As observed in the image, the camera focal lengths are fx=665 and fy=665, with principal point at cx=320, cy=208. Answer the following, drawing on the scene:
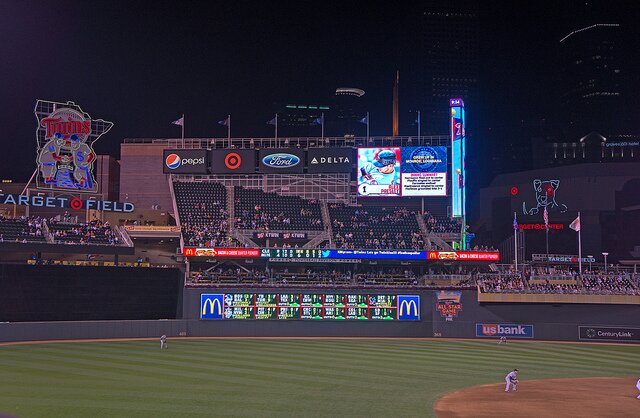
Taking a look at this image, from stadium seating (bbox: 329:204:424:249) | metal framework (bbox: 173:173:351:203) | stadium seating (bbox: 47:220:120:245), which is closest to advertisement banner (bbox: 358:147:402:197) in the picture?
stadium seating (bbox: 329:204:424:249)

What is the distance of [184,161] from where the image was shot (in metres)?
65.7

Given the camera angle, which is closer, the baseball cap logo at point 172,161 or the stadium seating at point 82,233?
the stadium seating at point 82,233

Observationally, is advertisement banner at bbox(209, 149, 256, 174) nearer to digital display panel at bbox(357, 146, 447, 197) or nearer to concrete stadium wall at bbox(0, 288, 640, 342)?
digital display panel at bbox(357, 146, 447, 197)

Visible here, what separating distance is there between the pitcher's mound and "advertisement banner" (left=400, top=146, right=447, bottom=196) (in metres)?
34.8

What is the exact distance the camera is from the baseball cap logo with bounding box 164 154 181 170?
65188 mm

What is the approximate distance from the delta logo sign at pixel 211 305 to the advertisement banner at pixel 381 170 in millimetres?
19238

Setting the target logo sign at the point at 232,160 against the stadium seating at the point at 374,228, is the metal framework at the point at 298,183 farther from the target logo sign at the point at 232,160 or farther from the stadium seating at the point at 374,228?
the target logo sign at the point at 232,160

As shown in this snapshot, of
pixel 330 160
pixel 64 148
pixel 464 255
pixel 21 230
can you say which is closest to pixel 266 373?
pixel 21 230

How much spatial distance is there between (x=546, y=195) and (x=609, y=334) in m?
25.2

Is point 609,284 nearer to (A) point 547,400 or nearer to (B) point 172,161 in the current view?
(A) point 547,400

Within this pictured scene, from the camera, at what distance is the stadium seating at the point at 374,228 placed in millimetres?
62125

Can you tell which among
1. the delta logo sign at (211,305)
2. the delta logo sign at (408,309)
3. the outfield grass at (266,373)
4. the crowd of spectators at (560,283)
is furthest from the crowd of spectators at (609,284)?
the delta logo sign at (211,305)

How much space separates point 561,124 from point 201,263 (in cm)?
13525

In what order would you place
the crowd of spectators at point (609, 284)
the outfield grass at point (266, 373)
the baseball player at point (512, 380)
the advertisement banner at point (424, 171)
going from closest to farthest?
1. the outfield grass at point (266, 373)
2. the baseball player at point (512, 380)
3. the crowd of spectators at point (609, 284)
4. the advertisement banner at point (424, 171)
